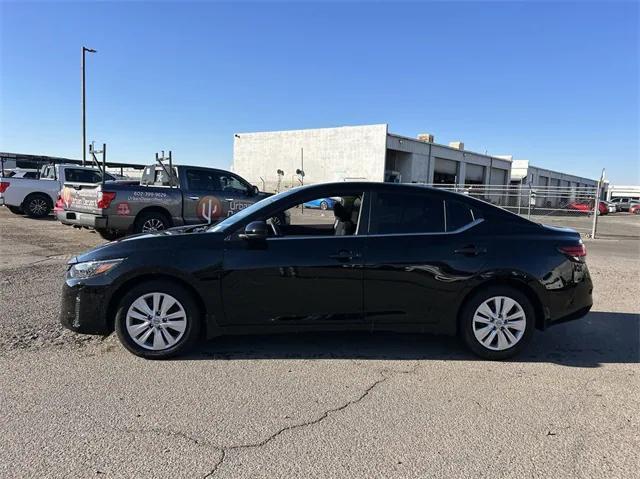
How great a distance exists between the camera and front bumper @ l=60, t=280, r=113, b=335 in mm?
4309

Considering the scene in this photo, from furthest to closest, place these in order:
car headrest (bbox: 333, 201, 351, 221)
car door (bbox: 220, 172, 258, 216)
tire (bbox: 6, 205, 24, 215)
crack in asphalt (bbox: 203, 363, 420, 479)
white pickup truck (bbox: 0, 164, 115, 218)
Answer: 1. tire (bbox: 6, 205, 24, 215)
2. white pickup truck (bbox: 0, 164, 115, 218)
3. car door (bbox: 220, 172, 258, 216)
4. car headrest (bbox: 333, 201, 351, 221)
5. crack in asphalt (bbox: 203, 363, 420, 479)

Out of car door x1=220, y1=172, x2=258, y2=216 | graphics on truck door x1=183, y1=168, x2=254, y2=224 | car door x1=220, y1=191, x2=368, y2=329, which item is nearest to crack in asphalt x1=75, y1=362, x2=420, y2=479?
car door x1=220, y1=191, x2=368, y2=329

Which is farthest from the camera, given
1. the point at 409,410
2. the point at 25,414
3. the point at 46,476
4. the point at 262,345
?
the point at 262,345

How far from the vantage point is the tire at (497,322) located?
4.57 metres

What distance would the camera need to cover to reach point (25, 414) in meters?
3.37

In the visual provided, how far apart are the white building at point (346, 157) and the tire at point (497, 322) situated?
115 feet

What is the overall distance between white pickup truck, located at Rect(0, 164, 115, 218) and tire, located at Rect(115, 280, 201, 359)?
13723 mm

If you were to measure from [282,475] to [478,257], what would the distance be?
8.72ft

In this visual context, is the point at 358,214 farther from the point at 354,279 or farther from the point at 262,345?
the point at 262,345

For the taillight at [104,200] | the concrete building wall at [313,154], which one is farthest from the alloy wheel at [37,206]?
the concrete building wall at [313,154]

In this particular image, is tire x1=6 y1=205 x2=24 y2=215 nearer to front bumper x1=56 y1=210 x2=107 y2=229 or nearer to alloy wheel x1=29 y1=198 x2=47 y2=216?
alloy wheel x1=29 y1=198 x2=47 y2=216

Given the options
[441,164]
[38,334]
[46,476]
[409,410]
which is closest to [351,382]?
[409,410]

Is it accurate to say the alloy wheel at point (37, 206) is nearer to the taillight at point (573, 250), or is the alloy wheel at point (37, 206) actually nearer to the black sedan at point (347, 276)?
the black sedan at point (347, 276)

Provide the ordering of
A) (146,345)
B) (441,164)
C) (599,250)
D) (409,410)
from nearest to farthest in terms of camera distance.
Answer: (409,410) → (146,345) → (599,250) → (441,164)
